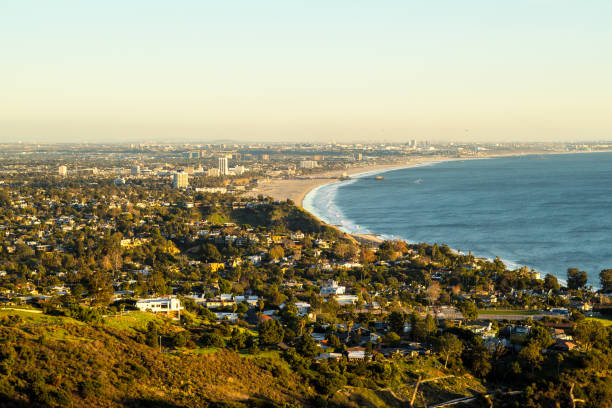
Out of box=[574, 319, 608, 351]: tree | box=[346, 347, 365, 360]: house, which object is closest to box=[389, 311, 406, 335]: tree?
box=[346, 347, 365, 360]: house

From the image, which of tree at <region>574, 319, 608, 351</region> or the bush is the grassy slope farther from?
tree at <region>574, 319, 608, 351</region>

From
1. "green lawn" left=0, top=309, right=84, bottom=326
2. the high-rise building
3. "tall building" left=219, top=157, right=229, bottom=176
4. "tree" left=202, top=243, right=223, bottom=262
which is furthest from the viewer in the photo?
"tall building" left=219, top=157, right=229, bottom=176

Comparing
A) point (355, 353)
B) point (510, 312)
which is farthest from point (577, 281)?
point (355, 353)

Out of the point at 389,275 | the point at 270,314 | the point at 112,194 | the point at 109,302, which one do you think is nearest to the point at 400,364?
the point at 270,314

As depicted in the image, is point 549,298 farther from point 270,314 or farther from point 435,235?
point 435,235

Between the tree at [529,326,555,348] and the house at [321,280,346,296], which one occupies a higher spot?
the tree at [529,326,555,348]
